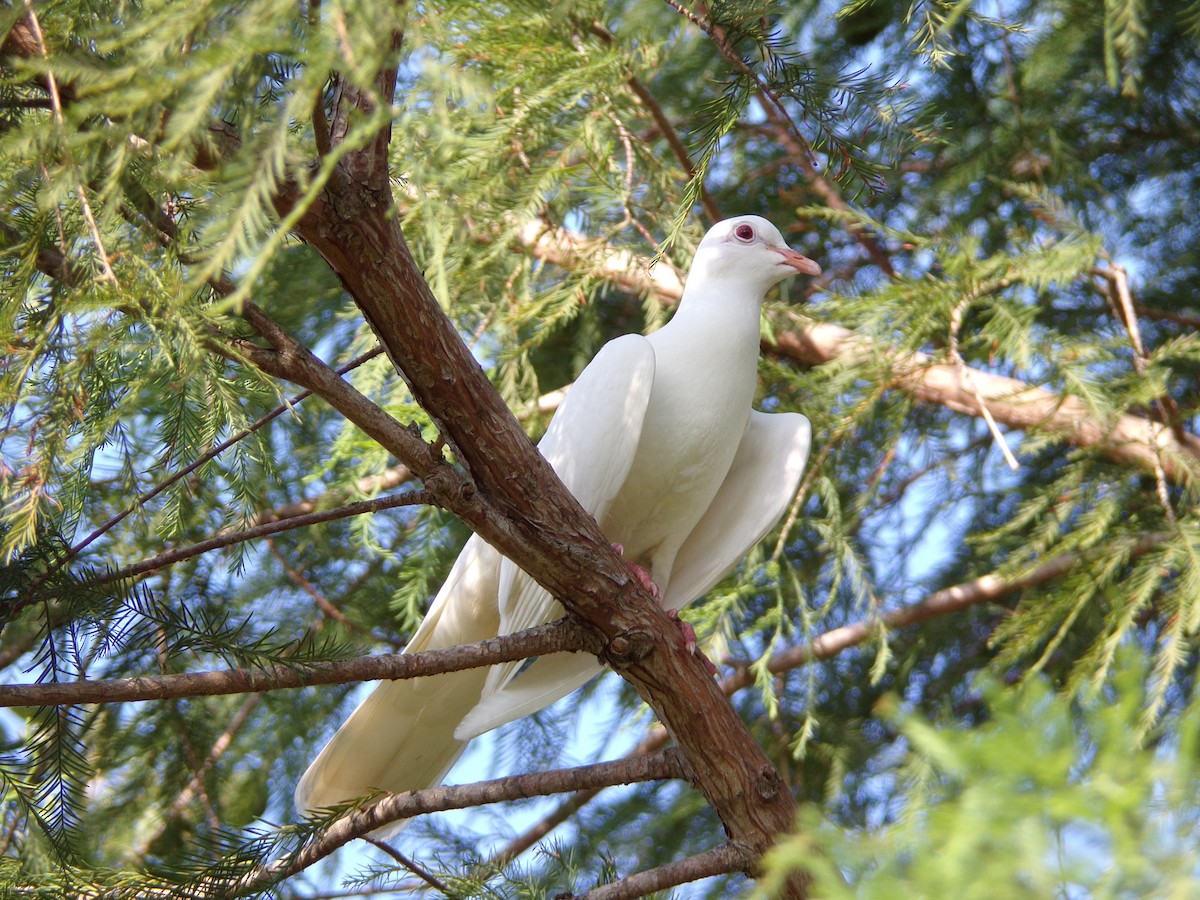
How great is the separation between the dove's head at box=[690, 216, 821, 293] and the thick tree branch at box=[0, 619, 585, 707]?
1278mm

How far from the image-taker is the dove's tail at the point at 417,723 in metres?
2.75

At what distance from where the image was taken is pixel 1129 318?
3.41 metres

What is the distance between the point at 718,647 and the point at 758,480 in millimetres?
502

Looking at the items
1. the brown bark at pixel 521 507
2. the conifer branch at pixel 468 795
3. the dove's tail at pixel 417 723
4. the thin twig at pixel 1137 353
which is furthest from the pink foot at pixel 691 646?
the thin twig at pixel 1137 353

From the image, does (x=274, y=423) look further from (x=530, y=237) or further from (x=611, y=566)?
(x=611, y=566)

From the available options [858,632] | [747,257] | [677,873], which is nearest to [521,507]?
[677,873]

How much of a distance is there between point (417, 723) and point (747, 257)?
1.43 m

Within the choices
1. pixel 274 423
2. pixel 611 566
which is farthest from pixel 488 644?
pixel 274 423

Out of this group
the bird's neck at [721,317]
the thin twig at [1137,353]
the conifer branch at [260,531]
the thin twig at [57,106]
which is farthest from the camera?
the thin twig at [1137,353]

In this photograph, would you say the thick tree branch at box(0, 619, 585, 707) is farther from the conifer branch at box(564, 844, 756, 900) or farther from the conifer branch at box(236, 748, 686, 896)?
the conifer branch at box(564, 844, 756, 900)

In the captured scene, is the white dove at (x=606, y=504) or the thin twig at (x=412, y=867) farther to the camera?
the white dove at (x=606, y=504)

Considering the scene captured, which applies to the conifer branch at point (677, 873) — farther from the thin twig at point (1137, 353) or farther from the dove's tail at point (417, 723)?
the thin twig at point (1137, 353)

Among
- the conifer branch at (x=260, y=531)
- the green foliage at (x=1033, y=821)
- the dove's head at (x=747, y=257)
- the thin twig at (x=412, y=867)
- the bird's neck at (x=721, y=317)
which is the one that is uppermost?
the dove's head at (x=747, y=257)

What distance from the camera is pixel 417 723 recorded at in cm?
280
